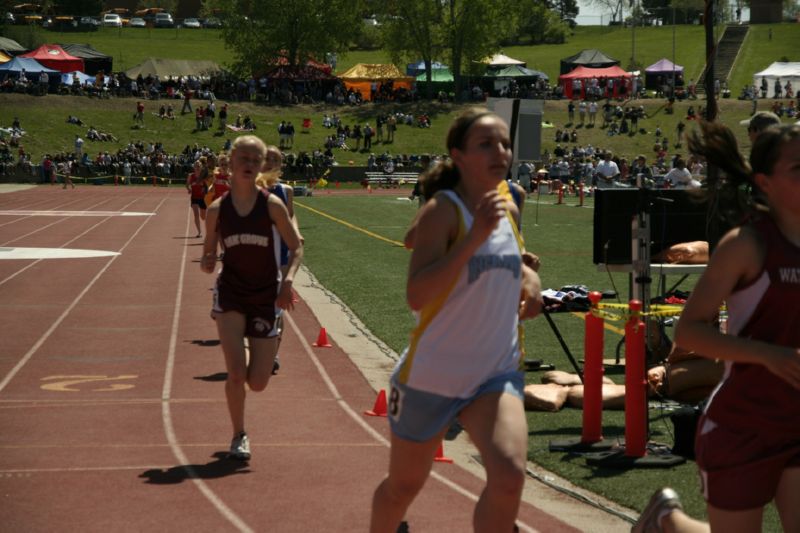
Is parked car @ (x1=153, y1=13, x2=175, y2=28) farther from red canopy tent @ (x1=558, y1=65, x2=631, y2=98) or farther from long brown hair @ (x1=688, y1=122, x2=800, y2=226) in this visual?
long brown hair @ (x1=688, y1=122, x2=800, y2=226)

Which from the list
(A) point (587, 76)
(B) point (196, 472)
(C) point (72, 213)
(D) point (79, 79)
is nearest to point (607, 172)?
(C) point (72, 213)

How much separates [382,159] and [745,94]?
94.9 feet

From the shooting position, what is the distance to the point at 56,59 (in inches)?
3189

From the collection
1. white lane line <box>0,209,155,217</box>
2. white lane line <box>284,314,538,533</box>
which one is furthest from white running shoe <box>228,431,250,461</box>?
white lane line <box>0,209,155,217</box>

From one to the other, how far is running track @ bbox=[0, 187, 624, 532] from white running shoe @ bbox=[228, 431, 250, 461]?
0.18ft

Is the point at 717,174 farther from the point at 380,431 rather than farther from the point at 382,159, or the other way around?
the point at 382,159

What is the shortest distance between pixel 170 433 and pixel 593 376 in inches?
121

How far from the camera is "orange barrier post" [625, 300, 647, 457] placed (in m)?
7.85

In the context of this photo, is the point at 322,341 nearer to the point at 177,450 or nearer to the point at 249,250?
the point at 177,450

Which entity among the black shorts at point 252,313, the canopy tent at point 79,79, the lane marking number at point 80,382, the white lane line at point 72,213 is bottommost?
the white lane line at point 72,213

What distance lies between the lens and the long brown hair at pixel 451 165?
15.6 feet

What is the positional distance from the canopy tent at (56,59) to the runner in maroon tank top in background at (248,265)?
2990 inches

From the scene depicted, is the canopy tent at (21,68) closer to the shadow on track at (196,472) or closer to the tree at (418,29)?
the tree at (418,29)

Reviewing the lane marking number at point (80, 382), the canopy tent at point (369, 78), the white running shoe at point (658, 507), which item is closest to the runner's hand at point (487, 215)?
the white running shoe at point (658, 507)
